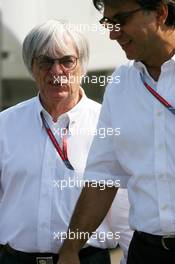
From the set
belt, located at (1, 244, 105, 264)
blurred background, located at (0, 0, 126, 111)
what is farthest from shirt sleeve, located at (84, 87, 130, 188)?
blurred background, located at (0, 0, 126, 111)

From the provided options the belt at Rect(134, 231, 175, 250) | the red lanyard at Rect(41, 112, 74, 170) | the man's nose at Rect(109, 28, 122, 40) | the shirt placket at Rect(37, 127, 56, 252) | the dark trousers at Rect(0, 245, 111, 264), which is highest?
the man's nose at Rect(109, 28, 122, 40)

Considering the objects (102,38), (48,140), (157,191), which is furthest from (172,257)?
(102,38)

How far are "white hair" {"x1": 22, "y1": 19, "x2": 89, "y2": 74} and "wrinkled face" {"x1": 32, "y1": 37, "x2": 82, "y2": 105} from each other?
21 mm

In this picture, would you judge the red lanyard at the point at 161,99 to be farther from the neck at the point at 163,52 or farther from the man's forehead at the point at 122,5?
the man's forehead at the point at 122,5

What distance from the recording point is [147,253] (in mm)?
2924

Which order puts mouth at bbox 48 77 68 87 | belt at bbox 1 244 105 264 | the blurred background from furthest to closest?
the blurred background < mouth at bbox 48 77 68 87 < belt at bbox 1 244 105 264

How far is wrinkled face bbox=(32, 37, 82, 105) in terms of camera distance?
12.0ft

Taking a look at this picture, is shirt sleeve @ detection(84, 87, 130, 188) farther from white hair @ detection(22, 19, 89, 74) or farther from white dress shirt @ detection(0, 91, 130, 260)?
white hair @ detection(22, 19, 89, 74)

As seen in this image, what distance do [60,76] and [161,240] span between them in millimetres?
1102

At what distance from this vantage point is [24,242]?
11.5ft

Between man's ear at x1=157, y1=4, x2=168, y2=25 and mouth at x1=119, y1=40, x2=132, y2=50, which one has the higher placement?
man's ear at x1=157, y1=4, x2=168, y2=25

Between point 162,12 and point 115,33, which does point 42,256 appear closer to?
point 115,33

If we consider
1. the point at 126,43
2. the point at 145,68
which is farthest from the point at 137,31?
the point at 145,68

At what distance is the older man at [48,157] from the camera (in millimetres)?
3490
